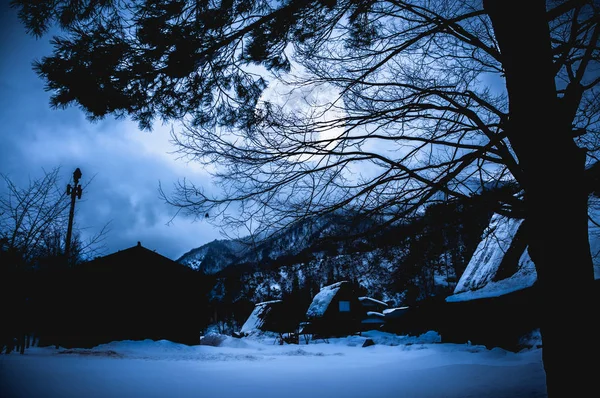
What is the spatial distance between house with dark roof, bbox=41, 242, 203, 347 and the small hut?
1378cm

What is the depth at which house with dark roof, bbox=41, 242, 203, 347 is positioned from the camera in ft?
44.1

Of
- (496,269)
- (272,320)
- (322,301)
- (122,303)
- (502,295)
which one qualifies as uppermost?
(496,269)

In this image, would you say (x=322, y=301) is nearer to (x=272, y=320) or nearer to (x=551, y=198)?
(x=272, y=320)

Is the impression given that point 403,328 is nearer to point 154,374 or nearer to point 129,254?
point 129,254

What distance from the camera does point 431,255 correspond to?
4.93 meters

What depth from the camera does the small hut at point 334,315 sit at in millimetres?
27125

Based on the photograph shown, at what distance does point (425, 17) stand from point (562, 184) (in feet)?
9.09

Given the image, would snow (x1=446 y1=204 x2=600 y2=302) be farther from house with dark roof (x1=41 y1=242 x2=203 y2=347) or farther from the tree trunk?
house with dark roof (x1=41 y1=242 x2=203 y2=347)

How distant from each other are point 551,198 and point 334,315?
89.4 ft

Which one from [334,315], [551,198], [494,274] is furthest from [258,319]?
[551,198]

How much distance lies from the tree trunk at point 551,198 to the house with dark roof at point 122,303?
1558 centimetres

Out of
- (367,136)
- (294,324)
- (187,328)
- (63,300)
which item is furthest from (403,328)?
(367,136)

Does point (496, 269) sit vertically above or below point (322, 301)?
above

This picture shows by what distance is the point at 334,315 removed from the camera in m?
27.5
